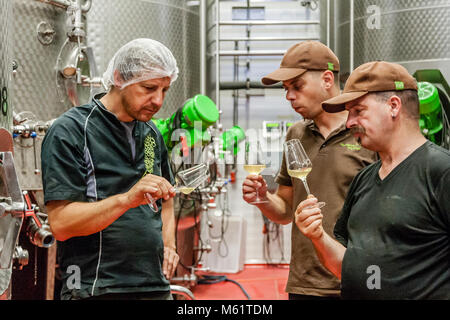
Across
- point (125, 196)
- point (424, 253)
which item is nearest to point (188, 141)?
point (125, 196)

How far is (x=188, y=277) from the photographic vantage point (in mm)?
4734

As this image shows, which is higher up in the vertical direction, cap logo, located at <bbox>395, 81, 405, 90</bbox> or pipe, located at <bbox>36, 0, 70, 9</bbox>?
pipe, located at <bbox>36, 0, 70, 9</bbox>

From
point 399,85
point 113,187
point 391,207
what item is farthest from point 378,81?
point 113,187

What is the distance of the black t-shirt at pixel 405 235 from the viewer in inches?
53.4

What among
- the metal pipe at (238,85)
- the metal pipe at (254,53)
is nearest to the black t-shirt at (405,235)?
the metal pipe at (254,53)

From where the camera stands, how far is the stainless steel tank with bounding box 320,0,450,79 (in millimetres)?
3643

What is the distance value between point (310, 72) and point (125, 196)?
3.29 ft

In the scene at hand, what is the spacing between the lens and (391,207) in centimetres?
144

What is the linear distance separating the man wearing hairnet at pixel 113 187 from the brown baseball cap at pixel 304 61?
48 centimetres

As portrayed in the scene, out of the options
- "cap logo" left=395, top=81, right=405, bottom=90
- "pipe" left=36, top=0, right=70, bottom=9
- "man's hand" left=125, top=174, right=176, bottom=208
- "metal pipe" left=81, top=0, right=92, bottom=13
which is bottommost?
"man's hand" left=125, top=174, right=176, bottom=208

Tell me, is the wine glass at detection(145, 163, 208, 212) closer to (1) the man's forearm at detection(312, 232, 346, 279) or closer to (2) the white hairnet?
(2) the white hairnet

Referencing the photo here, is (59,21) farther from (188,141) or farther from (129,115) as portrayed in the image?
(129,115)

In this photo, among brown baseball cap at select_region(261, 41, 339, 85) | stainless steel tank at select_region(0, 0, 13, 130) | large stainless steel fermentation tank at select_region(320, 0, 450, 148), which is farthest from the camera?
large stainless steel fermentation tank at select_region(320, 0, 450, 148)

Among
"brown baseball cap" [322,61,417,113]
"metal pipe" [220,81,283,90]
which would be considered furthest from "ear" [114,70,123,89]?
"metal pipe" [220,81,283,90]
